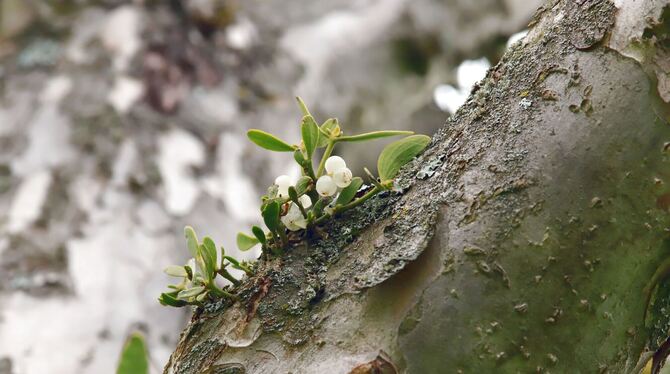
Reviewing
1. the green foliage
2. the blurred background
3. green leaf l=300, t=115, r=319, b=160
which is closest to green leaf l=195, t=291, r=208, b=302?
the green foliage

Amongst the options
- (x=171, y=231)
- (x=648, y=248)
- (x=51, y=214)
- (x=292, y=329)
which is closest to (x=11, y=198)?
(x=51, y=214)

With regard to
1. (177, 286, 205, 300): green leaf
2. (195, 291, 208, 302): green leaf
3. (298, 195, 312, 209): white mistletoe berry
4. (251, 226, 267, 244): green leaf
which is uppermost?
(298, 195, 312, 209): white mistletoe berry

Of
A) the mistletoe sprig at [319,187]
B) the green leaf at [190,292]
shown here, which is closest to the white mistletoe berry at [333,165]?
the mistletoe sprig at [319,187]

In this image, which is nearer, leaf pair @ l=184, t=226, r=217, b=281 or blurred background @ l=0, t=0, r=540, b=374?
leaf pair @ l=184, t=226, r=217, b=281

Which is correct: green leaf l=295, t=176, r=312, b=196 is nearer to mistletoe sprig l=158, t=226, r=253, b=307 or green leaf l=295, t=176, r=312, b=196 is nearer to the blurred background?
mistletoe sprig l=158, t=226, r=253, b=307

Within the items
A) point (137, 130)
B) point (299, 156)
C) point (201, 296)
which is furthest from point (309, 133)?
point (137, 130)

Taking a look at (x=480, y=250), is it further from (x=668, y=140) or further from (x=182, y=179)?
(x=182, y=179)

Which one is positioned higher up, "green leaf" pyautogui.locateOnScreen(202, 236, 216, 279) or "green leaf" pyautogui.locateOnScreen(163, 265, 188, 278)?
"green leaf" pyautogui.locateOnScreen(163, 265, 188, 278)
